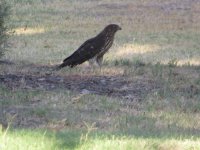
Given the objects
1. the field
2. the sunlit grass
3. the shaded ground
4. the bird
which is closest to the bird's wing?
the bird

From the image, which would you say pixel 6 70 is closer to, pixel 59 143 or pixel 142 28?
pixel 59 143

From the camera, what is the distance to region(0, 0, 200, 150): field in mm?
7539

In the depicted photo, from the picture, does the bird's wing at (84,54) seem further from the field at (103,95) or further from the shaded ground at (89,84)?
the shaded ground at (89,84)

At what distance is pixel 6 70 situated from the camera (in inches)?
517

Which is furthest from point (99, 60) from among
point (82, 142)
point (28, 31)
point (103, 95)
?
point (28, 31)

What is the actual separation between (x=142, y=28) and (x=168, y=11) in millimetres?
4582

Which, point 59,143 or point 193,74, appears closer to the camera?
point 59,143

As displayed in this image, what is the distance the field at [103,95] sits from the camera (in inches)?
297

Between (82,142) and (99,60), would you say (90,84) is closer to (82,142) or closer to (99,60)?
(99,60)

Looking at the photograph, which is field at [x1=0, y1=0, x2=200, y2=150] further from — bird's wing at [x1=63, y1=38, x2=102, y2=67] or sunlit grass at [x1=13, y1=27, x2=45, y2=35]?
bird's wing at [x1=63, y1=38, x2=102, y2=67]

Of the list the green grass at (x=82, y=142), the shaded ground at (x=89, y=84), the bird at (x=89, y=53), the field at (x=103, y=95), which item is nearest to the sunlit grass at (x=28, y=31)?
the field at (x=103, y=95)

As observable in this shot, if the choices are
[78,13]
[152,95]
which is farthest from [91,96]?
[78,13]

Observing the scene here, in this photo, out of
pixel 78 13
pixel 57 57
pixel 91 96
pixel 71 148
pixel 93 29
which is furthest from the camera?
pixel 78 13

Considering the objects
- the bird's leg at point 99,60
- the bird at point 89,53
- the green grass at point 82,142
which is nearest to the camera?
the green grass at point 82,142
